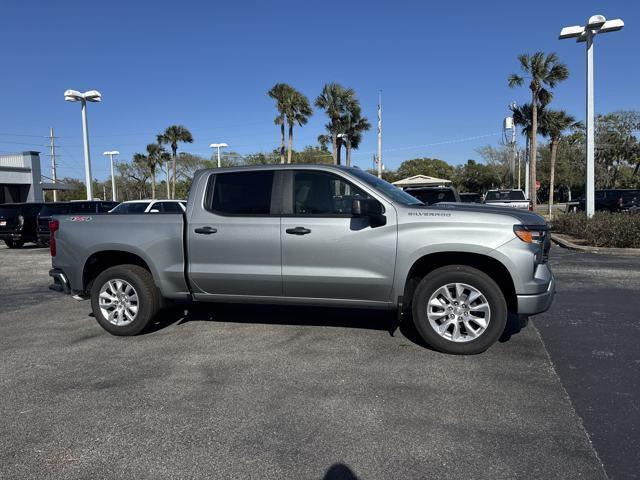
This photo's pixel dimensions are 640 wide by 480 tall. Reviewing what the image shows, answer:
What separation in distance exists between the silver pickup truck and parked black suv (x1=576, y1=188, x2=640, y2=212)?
23.4 metres

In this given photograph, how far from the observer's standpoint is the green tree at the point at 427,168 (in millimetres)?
81188

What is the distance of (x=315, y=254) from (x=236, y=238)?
0.89 meters

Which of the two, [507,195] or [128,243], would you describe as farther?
[507,195]

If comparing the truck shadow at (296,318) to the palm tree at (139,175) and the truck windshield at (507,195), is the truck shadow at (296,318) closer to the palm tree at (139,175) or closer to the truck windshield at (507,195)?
the truck windshield at (507,195)

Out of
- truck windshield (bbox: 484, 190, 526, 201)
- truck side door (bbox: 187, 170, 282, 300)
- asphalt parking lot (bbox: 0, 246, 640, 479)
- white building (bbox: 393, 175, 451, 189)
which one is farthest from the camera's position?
truck windshield (bbox: 484, 190, 526, 201)

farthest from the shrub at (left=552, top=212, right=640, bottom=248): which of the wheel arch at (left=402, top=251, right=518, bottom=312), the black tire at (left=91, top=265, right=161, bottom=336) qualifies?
the black tire at (left=91, top=265, right=161, bottom=336)

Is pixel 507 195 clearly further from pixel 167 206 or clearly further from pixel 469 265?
pixel 469 265

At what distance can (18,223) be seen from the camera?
1758 centimetres

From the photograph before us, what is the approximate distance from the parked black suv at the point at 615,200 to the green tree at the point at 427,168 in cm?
5428

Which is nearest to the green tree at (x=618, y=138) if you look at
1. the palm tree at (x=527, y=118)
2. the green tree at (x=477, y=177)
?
the green tree at (x=477, y=177)

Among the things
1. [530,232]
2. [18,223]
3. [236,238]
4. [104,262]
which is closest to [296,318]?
[236,238]

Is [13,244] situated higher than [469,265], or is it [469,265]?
[469,265]

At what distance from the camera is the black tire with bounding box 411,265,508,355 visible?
4.88 m

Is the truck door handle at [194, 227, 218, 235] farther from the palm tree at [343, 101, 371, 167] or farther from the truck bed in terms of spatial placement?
the palm tree at [343, 101, 371, 167]
